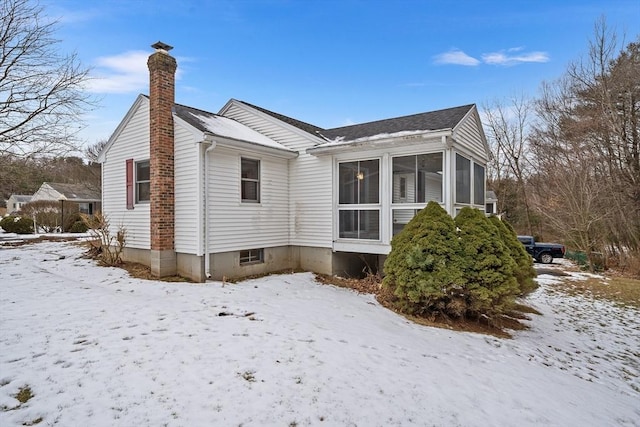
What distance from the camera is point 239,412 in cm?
300

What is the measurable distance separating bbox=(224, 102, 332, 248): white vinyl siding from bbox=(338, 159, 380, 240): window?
384mm

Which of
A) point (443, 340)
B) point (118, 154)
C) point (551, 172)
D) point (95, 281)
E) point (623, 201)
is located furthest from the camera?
point (551, 172)

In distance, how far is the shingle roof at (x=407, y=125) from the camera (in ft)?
29.3

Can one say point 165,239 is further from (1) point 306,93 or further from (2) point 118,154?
(1) point 306,93

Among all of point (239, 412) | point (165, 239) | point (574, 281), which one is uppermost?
point (165, 239)

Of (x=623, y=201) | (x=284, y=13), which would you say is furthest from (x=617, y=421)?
(x=623, y=201)

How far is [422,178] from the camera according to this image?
335 inches

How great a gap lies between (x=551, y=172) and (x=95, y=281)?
21.9 meters

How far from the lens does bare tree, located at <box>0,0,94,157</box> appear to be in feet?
41.1

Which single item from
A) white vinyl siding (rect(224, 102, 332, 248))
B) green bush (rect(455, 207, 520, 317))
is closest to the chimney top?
white vinyl siding (rect(224, 102, 332, 248))

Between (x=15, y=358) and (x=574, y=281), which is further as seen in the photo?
(x=574, y=281)

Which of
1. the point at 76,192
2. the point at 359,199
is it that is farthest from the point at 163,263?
the point at 76,192

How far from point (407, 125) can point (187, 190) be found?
6.32m

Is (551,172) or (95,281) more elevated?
(551,172)
